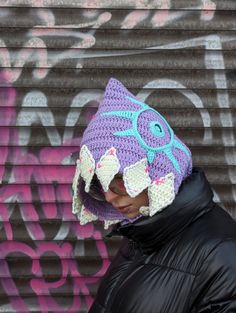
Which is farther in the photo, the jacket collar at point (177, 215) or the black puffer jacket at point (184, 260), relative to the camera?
the jacket collar at point (177, 215)

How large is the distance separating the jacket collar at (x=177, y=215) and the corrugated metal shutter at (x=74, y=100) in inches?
73.9

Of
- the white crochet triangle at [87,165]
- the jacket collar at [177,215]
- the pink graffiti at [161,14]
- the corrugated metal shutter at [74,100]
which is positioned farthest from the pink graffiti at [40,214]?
the jacket collar at [177,215]

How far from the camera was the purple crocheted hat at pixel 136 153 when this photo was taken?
1.65 metres

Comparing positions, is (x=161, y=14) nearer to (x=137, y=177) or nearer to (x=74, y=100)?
(x=74, y=100)

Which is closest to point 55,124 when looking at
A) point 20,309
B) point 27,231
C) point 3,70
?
point 3,70

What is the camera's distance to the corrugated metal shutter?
3.43 metres

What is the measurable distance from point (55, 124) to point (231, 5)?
120 centimetres

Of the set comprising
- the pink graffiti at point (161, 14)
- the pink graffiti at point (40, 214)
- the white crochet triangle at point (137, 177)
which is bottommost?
the pink graffiti at point (40, 214)

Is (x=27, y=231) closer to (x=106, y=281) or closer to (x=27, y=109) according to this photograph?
(x=27, y=109)

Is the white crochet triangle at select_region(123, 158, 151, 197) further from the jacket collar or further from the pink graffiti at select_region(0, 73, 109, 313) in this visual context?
the pink graffiti at select_region(0, 73, 109, 313)

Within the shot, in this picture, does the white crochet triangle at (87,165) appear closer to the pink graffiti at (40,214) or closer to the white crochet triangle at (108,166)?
the white crochet triangle at (108,166)

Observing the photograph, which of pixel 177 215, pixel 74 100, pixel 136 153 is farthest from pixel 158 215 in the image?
pixel 74 100

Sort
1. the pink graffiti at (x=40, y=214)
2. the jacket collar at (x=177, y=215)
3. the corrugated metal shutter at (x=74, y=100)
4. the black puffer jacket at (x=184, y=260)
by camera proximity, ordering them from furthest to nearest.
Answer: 1. the pink graffiti at (x=40, y=214)
2. the corrugated metal shutter at (x=74, y=100)
3. the jacket collar at (x=177, y=215)
4. the black puffer jacket at (x=184, y=260)

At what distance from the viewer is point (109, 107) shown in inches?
68.8
